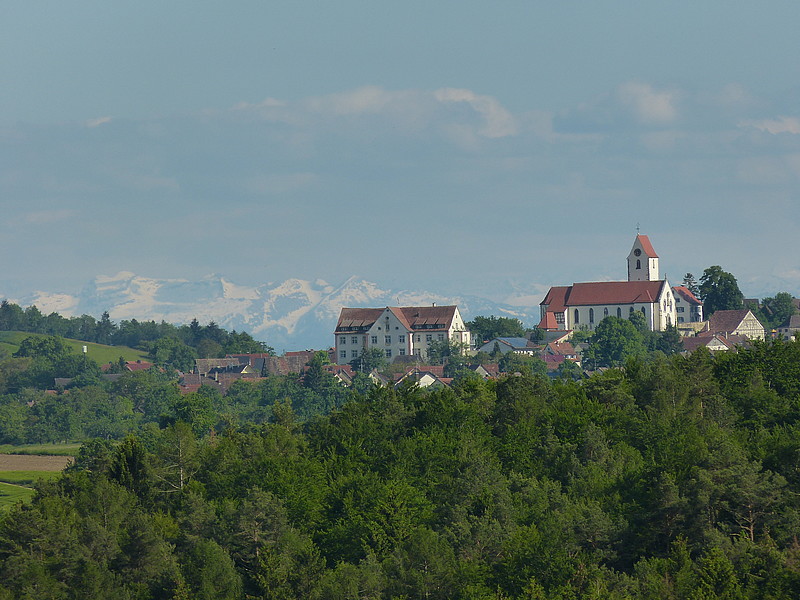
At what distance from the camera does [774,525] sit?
65.2 meters

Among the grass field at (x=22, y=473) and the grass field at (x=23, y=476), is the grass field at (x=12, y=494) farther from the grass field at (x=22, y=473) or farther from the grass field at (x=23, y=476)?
the grass field at (x=23, y=476)

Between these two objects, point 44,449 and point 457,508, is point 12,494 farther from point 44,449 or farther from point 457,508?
point 457,508

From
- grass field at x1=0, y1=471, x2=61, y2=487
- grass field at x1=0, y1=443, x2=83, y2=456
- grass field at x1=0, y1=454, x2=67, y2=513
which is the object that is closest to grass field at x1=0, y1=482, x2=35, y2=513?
grass field at x1=0, y1=454, x2=67, y2=513

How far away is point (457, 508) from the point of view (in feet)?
231

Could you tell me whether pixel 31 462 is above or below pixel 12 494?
above

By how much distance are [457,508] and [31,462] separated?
285 feet

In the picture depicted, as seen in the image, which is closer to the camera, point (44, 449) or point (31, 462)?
point (31, 462)

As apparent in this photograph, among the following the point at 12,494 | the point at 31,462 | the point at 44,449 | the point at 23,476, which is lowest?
the point at 12,494

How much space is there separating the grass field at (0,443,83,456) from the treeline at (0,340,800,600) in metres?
72.6

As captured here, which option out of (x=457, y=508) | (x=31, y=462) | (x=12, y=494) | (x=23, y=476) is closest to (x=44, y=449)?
(x=31, y=462)

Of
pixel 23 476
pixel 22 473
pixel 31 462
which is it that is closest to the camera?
pixel 23 476

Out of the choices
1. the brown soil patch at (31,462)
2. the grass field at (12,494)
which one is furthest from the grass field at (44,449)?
the grass field at (12,494)

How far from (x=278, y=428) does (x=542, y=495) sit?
22.6 m

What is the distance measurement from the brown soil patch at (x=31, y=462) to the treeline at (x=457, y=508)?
169 feet
